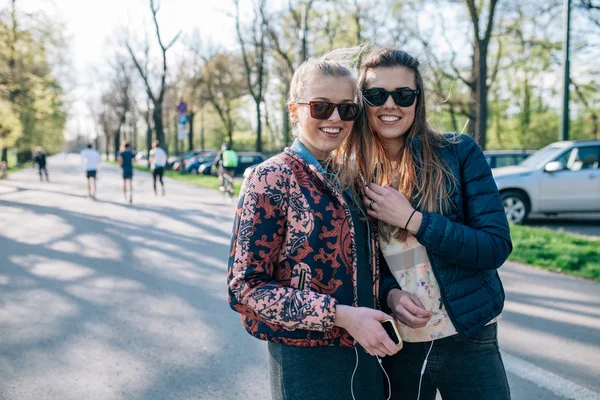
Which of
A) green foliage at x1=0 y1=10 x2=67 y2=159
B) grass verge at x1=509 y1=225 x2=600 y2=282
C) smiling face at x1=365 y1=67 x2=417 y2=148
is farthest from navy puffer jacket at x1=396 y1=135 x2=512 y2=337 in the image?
green foliage at x1=0 y1=10 x2=67 y2=159

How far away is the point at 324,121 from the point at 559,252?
718 cm

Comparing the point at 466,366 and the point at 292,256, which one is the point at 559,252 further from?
the point at 292,256

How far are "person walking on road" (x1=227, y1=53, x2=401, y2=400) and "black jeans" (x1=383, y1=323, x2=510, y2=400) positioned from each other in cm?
26

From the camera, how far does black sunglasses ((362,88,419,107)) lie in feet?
6.08

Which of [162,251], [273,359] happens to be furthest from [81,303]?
[273,359]

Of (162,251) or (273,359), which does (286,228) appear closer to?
(273,359)

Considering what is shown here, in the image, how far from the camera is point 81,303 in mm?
5547

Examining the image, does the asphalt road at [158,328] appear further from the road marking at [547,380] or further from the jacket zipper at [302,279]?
the jacket zipper at [302,279]

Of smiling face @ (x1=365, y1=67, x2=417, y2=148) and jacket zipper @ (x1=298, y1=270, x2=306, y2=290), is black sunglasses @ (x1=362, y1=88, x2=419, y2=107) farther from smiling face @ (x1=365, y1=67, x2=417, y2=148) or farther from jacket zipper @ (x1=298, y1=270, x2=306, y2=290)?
jacket zipper @ (x1=298, y1=270, x2=306, y2=290)

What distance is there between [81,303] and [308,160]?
186 inches

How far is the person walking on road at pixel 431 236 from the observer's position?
1.69 meters

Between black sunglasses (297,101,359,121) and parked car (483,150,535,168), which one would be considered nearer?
black sunglasses (297,101,359,121)

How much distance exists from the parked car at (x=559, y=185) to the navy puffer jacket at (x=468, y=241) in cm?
1006

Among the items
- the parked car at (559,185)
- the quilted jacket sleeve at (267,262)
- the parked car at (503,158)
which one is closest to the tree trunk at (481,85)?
the parked car at (503,158)
